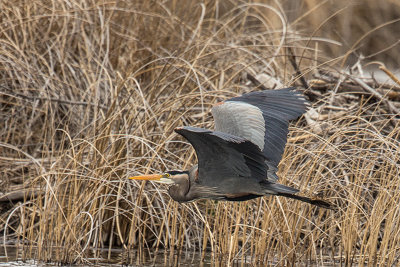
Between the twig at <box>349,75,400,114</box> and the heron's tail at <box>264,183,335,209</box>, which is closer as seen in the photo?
the heron's tail at <box>264,183,335,209</box>

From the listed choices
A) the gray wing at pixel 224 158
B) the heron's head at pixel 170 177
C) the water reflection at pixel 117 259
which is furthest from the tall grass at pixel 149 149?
the gray wing at pixel 224 158

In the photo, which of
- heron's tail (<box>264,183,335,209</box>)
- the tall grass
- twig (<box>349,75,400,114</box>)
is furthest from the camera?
twig (<box>349,75,400,114</box>)

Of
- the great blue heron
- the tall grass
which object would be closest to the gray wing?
the great blue heron

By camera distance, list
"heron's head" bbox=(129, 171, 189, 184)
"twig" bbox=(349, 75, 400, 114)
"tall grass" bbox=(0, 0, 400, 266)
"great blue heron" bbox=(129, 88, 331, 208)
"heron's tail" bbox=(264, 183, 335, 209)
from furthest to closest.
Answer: "twig" bbox=(349, 75, 400, 114) → "tall grass" bbox=(0, 0, 400, 266) → "heron's head" bbox=(129, 171, 189, 184) → "great blue heron" bbox=(129, 88, 331, 208) → "heron's tail" bbox=(264, 183, 335, 209)

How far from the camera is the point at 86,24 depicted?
758 centimetres

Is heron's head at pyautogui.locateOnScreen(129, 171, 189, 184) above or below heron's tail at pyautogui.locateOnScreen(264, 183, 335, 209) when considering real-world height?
above

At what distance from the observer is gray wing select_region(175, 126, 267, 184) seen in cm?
433

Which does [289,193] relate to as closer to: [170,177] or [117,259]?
[170,177]

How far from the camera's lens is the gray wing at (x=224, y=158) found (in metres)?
4.33

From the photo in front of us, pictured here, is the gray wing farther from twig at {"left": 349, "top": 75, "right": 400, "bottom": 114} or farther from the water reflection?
twig at {"left": 349, "top": 75, "right": 400, "bottom": 114}

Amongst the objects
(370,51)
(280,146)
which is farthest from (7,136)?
(370,51)

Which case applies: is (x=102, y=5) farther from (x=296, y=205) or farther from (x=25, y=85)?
(x=296, y=205)

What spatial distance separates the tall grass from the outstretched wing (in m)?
0.48

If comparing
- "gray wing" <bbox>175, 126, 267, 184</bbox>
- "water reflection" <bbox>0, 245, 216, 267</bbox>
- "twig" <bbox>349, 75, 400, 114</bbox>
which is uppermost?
"twig" <bbox>349, 75, 400, 114</bbox>
